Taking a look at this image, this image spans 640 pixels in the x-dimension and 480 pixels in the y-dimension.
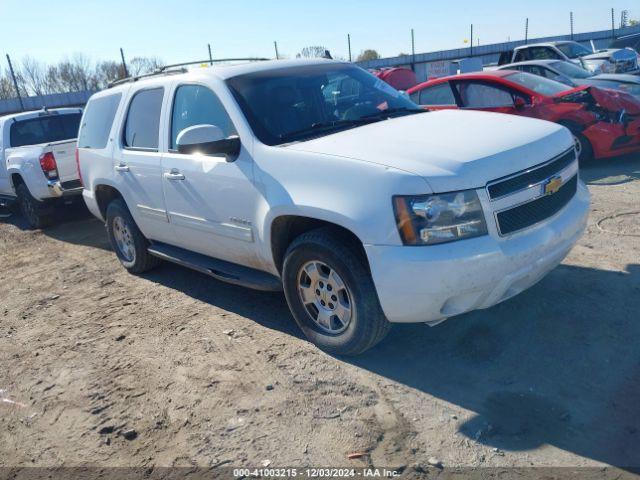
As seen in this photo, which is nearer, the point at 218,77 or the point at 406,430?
the point at 406,430

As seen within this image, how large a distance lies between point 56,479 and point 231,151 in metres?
2.30

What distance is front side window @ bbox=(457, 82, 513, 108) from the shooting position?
8867 millimetres

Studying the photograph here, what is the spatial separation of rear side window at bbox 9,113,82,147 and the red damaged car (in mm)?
6408

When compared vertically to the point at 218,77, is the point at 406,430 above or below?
below

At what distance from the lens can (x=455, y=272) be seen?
3.19 meters

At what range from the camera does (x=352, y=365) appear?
386 cm

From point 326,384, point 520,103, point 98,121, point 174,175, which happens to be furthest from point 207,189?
point 520,103

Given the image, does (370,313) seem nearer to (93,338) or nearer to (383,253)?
(383,253)

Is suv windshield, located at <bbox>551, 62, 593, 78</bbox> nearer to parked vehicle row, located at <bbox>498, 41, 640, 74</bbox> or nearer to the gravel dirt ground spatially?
parked vehicle row, located at <bbox>498, 41, 640, 74</bbox>

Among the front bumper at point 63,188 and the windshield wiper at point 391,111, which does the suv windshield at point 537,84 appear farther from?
the front bumper at point 63,188

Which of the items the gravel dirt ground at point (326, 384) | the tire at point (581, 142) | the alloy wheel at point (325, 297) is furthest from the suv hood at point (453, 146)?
the tire at point (581, 142)

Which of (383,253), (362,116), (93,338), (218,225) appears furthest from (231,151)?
(93,338)

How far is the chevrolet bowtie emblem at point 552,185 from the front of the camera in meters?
3.58

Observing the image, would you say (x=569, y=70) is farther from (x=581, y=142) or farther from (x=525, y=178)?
(x=525, y=178)
